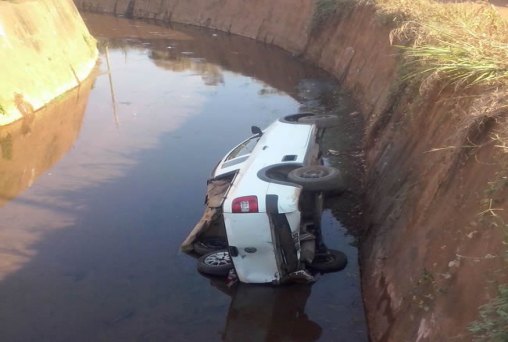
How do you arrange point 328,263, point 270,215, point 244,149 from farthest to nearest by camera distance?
point 244,149 → point 328,263 → point 270,215

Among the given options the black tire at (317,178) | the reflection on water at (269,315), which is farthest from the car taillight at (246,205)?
the reflection on water at (269,315)

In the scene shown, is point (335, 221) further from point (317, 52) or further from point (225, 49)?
point (225, 49)

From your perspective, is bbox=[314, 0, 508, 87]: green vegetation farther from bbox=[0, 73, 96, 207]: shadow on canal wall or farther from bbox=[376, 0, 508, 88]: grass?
bbox=[0, 73, 96, 207]: shadow on canal wall

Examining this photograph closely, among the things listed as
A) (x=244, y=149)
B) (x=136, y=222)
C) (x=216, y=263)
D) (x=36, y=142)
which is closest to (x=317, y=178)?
(x=216, y=263)

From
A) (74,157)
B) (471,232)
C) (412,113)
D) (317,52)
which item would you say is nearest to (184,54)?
(317,52)

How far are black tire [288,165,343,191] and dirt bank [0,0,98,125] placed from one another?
10736 millimetres

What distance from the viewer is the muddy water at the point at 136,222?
7742 millimetres

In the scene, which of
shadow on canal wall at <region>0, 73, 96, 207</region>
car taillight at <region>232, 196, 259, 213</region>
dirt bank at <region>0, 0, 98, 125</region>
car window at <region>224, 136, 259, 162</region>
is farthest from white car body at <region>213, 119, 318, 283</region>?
dirt bank at <region>0, 0, 98, 125</region>

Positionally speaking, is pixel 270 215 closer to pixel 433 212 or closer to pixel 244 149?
pixel 433 212

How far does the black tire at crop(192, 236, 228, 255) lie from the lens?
9156 mm

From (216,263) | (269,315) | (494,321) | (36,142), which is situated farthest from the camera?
(36,142)

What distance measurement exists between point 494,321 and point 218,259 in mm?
5167

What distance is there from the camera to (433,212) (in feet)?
21.5

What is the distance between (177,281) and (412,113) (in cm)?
433
